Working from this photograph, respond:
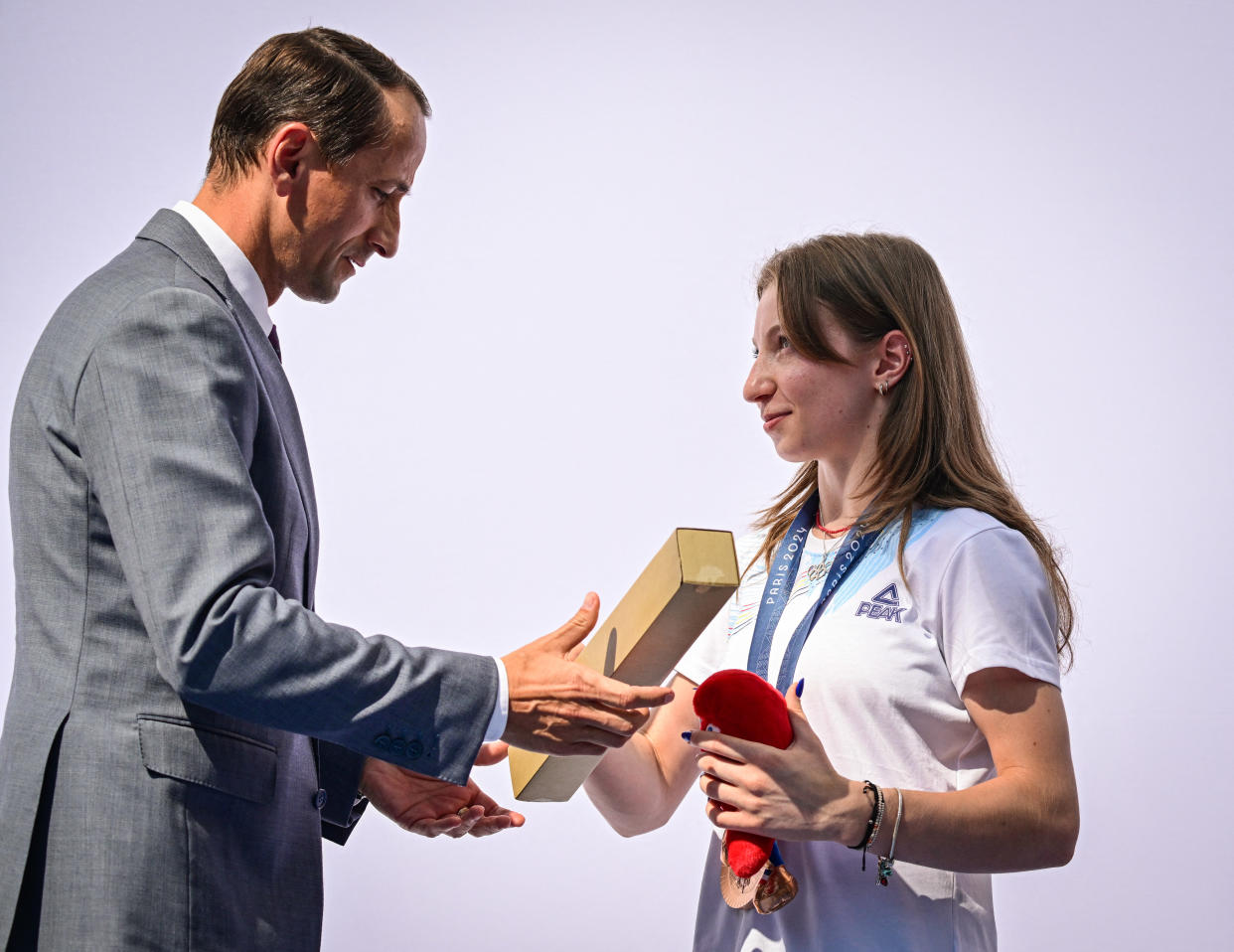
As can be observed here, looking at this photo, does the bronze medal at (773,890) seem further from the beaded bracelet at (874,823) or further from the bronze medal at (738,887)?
the beaded bracelet at (874,823)

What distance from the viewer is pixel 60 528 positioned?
1247 mm

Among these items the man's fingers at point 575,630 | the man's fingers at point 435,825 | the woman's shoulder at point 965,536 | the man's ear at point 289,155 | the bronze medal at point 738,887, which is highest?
the man's ear at point 289,155

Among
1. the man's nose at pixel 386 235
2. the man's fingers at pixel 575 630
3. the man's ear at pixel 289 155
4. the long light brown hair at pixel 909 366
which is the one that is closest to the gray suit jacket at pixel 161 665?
the man's fingers at pixel 575 630

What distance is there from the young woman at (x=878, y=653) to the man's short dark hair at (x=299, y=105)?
656 mm

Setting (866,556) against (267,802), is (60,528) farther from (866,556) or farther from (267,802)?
(866,556)

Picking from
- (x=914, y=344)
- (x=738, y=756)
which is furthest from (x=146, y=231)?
(x=914, y=344)

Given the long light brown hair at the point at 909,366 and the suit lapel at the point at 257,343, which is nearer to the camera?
the suit lapel at the point at 257,343

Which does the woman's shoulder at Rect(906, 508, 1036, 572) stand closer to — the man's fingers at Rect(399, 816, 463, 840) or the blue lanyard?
the blue lanyard

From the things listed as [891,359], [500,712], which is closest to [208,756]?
[500,712]

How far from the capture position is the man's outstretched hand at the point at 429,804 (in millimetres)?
1691

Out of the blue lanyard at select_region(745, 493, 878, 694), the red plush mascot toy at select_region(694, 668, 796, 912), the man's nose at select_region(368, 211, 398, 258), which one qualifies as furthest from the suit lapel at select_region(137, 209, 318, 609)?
the blue lanyard at select_region(745, 493, 878, 694)

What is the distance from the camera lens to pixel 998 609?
1.45 meters

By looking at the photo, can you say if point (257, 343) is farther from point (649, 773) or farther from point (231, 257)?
point (649, 773)

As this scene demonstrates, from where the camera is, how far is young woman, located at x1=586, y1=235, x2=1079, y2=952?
1.36m
